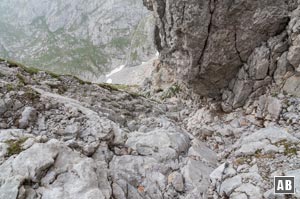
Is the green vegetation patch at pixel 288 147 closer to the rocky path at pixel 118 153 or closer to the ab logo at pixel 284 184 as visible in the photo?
the rocky path at pixel 118 153

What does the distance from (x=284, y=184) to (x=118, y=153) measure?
7.80m

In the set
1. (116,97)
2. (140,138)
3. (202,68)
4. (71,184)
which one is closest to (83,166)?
(71,184)

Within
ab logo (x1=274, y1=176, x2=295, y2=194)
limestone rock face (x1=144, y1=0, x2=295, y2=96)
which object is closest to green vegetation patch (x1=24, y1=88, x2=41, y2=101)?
limestone rock face (x1=144, y1=0, x2=295, y2=96)

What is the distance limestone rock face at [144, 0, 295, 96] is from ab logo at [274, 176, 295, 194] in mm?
10543

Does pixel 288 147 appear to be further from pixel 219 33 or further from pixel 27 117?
pixel 27 117

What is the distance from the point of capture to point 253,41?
18.2 metres

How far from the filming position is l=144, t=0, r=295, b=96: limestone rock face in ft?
56.6

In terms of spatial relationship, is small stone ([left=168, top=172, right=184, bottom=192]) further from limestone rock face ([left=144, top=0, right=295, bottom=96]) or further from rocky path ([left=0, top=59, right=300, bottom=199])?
limestone rock face ([left=144, top=0, right=295, bottom=96])

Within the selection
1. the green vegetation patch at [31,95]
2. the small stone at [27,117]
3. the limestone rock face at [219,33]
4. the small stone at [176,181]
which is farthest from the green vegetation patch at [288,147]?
the green vegetation patch at [31,95]

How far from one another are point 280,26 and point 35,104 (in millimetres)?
17030

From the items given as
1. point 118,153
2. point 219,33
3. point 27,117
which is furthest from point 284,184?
point 219,33

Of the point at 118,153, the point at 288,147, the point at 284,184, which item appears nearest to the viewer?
the point at 284,184

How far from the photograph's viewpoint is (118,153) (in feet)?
42.6

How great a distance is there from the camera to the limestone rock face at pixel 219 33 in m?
17.2
